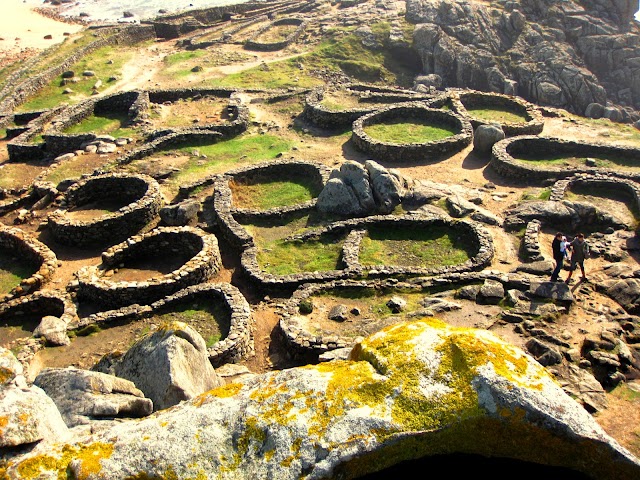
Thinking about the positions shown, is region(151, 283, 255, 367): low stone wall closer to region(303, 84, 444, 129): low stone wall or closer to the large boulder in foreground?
the large boulder in foreground

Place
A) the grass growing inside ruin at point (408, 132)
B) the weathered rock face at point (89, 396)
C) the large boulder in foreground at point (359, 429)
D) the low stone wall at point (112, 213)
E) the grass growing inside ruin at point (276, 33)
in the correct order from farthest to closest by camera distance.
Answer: the grass growing inside ruin at point (276, 33) → the grass growing inside ruin at point (408, 132) → the low stone wall at point (112, 213) → the weathered rock face at point (89, 396) → the large boulder in foreground at point (359, 429)

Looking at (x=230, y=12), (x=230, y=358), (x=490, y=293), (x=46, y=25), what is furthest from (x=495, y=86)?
(x=46, y=25)

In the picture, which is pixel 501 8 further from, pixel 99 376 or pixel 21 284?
pixel 99 376

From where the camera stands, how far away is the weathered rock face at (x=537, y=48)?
5266 centimetres

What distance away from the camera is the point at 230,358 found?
16.9m

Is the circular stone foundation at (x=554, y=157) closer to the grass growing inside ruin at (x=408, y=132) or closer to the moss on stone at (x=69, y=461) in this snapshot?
the grass growing inside ruin at (x=408, y=132)

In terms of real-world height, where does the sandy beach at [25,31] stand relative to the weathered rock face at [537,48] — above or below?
above

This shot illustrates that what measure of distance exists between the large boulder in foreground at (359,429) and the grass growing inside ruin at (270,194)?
19436 millimetres

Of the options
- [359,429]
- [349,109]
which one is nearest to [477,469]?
[359,429]

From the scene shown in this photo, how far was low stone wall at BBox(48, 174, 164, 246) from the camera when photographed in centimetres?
2452

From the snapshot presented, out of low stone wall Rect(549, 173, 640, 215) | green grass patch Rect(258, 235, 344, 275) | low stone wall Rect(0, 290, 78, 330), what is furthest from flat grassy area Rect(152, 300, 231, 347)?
low stone wall Rect(549, 173, 640, 215)

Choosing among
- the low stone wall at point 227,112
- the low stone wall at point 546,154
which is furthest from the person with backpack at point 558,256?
the low stone wall at point 227,112

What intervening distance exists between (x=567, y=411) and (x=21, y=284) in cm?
2033

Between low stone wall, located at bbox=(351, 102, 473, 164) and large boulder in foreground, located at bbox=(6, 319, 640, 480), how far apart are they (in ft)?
79.1
